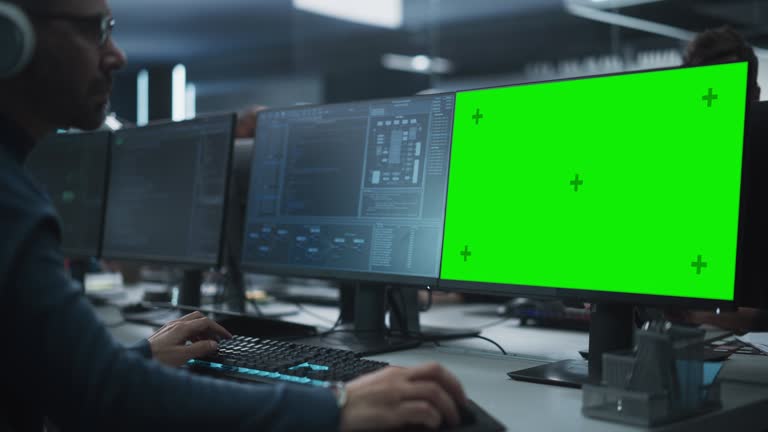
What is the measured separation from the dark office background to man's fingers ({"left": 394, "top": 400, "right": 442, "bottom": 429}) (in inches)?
67.7

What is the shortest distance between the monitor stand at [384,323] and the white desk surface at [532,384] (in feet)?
0.17

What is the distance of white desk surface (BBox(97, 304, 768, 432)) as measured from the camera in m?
0.91

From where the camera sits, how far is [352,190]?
1.52 meters

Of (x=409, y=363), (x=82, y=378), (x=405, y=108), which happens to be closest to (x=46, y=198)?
(x=82, y=378)

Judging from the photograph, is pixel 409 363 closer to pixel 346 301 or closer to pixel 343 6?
pixel 346 301

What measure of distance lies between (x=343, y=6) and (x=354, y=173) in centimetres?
384

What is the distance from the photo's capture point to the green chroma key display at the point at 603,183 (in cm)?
103

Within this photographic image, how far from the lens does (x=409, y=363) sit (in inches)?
50.7

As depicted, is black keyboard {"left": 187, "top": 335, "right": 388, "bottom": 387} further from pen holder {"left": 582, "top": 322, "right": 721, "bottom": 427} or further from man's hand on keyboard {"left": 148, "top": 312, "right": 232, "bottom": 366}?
pen holder {"left": 582, "top": 322, "right": 721, "bottom": 427}

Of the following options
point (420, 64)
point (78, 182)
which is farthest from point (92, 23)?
point (420, 64)

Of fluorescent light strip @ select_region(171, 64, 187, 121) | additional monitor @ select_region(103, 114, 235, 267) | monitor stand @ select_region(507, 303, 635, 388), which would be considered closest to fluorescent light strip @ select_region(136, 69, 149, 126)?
fluorescent light strip @ select_region(171, 64, 187, 121)

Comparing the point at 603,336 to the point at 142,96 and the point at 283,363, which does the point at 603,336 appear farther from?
the point at 142,96

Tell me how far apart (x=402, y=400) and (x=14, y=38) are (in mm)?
521

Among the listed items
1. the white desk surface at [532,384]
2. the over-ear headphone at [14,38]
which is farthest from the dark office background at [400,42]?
the over-ear headphone at [14,38]
